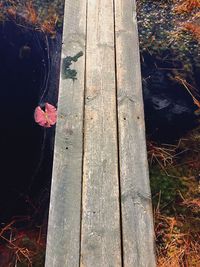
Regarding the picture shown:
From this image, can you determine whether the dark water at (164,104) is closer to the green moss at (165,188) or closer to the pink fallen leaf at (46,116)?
the green moss at (165,188)

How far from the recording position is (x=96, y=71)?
8.32 feet

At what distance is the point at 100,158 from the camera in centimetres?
216

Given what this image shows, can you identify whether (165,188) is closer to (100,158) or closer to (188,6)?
(100,158)

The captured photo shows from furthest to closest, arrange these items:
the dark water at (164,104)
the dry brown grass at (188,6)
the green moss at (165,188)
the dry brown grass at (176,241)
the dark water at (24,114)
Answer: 1. the dry brown grass at (188,6)
2. the dark water at (164,104)
3. the dark water at (24,114)
4. the green moss at (165,188)
5. the dry brown grass at (176,241)

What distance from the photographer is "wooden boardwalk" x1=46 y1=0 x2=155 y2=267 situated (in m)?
1.91

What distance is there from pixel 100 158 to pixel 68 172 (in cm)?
22

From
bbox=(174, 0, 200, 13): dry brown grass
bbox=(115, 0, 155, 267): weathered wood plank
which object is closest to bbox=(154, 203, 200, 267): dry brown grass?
bbox=(115, 0, 155, 267): weathered wood plank

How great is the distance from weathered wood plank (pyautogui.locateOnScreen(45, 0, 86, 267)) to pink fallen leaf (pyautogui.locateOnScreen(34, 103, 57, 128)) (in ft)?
3.12

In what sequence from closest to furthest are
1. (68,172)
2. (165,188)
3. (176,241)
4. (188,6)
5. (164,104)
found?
(68,172) → (176,241) → (165,188) → (164,104) → (188,6)

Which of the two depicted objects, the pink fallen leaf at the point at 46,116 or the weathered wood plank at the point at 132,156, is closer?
the weathered wood plank at the point at 132,156

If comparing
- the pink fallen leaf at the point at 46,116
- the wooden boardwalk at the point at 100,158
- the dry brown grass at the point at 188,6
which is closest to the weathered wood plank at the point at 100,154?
the wooden boardwalk at the point at 100,158

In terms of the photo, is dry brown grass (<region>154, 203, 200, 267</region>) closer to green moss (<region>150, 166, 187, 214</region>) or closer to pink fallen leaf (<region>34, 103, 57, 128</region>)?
green moss (<region>150, 166, 187, 214</region>)

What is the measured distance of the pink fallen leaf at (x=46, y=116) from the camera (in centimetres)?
343

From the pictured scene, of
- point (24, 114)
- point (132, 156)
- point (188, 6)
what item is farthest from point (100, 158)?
point (188, 6)
